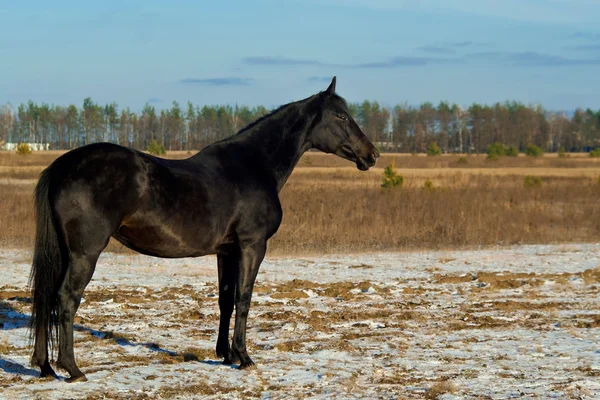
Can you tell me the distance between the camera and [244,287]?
657 centimetres

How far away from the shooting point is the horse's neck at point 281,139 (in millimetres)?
6887

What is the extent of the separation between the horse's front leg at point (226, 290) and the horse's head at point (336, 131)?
1273mm

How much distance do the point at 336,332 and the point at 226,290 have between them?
62.2 inches

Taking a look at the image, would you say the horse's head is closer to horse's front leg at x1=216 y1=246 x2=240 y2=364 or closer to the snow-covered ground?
horse's front leg at x1=216 y1=246 x2=240 y2=364

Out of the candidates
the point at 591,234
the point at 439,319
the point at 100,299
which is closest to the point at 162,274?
the point at 100,299

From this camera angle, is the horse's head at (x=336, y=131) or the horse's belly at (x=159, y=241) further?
the horse's head at (x=336, y=131)

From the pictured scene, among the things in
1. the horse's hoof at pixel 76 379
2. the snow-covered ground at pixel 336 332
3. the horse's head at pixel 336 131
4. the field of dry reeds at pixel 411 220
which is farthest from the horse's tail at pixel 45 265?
the field of dry reeds at pixel 411 220

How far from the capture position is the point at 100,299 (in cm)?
954

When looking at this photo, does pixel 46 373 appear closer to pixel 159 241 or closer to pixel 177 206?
pixel 159 241

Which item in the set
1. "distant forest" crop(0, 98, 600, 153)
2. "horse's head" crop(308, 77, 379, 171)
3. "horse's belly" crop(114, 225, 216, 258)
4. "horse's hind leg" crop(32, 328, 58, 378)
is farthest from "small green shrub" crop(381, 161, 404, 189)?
"distant forest" crop(0, 98, 600, 153)

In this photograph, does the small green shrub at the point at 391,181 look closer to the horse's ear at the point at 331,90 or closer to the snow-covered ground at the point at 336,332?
the snow-covered ground at the point at 336,332

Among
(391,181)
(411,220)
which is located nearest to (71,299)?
(411,220)

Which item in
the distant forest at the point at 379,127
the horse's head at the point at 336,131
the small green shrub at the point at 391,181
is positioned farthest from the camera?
the distant forest at the point at 379,127

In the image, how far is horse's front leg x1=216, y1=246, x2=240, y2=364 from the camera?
6.78m
